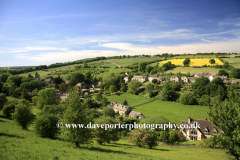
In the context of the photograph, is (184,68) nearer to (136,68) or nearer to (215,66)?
(215,66)

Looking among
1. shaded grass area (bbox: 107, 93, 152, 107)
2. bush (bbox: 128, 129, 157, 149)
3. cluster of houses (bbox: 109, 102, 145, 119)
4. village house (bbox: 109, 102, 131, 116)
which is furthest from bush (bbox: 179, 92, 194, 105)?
bush (bbox: 128, 129, 157, 149)

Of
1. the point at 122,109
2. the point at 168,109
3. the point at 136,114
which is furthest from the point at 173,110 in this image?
the point at 122,109

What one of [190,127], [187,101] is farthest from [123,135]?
[187,101]

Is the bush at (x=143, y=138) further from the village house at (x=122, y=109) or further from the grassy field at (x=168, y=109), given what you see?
the village house at (x=122, y=109)

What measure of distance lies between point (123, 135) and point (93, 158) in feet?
76.9

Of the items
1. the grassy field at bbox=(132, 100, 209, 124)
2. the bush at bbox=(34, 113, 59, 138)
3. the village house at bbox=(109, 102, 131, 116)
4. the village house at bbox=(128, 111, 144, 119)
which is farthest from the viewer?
the village house at bbox=(109, 102, 131, 116)

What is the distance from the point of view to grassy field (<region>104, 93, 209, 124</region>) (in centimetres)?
4472

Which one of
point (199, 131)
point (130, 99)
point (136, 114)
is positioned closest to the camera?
point (199, 131)

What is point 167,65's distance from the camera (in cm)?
11269

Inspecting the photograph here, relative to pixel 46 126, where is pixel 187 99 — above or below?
below

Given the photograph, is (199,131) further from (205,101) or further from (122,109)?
(122,109)

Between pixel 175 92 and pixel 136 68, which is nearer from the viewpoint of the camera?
pixel 175 92

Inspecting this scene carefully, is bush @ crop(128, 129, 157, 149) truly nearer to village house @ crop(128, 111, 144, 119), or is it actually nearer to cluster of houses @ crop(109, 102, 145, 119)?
village house @ crop(128, 111, 144, 119)

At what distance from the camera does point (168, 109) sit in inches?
2030
